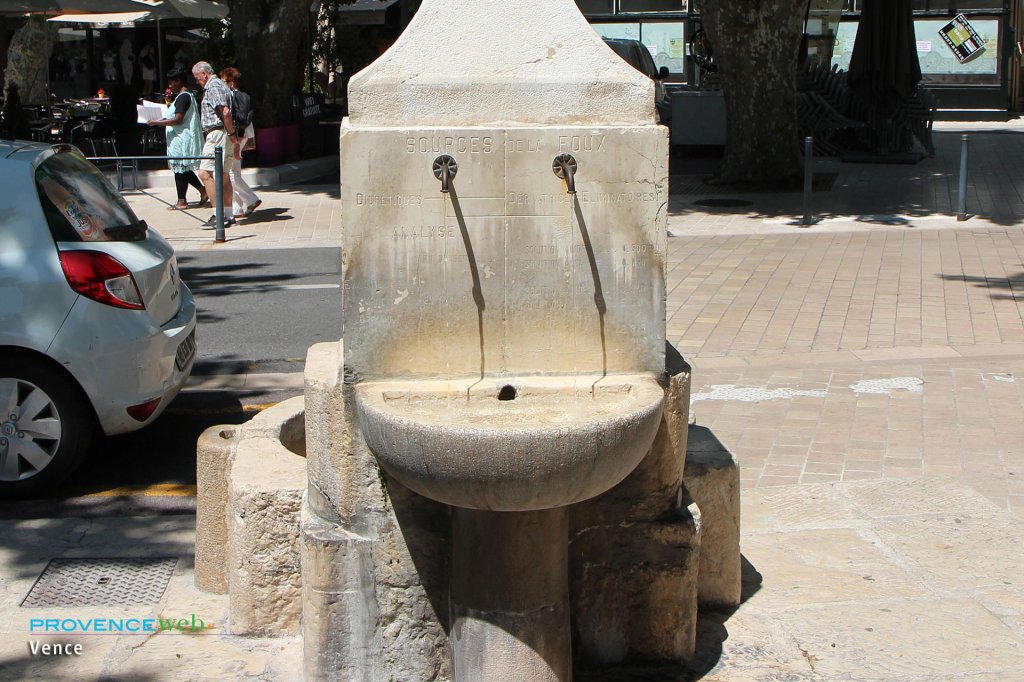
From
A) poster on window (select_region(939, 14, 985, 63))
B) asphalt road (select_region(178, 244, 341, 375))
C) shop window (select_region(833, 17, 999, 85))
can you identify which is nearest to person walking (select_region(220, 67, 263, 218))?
asphalt road (select_region(178, 244, 341, 375))

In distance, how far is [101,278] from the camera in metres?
6.00

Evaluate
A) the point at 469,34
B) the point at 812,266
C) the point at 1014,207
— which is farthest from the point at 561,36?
the point at 1014,207

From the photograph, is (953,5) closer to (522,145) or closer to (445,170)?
(522,145)

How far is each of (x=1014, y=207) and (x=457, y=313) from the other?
1346 cm

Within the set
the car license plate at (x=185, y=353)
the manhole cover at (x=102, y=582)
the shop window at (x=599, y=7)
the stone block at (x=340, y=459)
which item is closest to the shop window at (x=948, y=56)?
the shop window at (x=599, y=7)

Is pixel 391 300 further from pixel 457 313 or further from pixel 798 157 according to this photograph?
pixel 798 157

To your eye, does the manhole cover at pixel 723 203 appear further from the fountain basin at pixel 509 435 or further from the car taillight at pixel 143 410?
the fountain basin at pixel 509 435

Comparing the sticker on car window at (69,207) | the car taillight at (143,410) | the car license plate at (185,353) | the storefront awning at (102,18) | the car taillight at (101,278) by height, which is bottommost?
the car taillight at (143,410)

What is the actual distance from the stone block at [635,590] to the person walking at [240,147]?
11702mm

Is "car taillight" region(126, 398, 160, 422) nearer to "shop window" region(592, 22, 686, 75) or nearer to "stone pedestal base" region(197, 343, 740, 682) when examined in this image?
"stone pedestal base" region(197, 343, 740, 682)

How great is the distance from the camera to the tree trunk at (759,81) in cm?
1683

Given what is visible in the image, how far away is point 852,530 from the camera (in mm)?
5340

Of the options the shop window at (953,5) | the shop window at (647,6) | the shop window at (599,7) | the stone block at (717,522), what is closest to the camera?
the stone block at (717,522)

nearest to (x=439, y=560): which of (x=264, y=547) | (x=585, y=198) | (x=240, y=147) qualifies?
(x=264, y=547)
